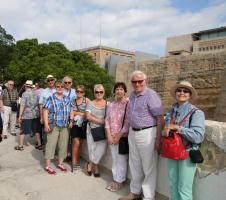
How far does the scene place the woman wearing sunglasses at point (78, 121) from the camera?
220 inches

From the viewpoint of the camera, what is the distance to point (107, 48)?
251 feet

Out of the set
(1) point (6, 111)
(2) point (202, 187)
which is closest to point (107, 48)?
(1) point (6, 111)

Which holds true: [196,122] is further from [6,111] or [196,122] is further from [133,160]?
[6,111]

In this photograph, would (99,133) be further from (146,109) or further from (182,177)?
(182,177)

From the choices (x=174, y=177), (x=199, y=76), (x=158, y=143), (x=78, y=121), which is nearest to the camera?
(x=174, y=177)

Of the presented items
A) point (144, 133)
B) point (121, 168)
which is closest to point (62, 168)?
point (121, 168)

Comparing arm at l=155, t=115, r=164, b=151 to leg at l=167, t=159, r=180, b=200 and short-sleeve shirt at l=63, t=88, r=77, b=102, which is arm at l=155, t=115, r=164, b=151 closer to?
leg at l=167, t=159, r=180, b=200

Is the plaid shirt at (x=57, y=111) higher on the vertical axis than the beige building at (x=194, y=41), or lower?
lower

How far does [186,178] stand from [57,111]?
280 centimetres

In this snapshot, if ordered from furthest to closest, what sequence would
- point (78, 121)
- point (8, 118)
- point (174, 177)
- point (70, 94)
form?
point (8, 118) → point (70, 94) → point (78, 121) → point (174, 177)

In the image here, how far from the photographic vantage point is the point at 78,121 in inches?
219

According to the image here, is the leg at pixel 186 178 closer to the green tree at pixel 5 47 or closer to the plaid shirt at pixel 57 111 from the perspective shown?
the plaid shirt at pixel 57 111

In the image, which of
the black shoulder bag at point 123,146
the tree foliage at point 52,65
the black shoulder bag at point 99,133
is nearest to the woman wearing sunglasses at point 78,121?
the black shoulder bag at point 99,133

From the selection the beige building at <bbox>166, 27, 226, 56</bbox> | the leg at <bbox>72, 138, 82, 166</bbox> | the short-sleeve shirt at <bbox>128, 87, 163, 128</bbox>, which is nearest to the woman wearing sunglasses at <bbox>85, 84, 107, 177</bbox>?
the leg at <bbox>72, 138, 82, 166</bbox>
